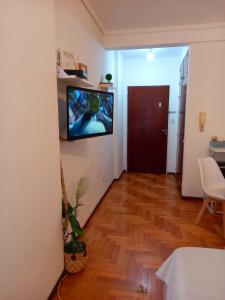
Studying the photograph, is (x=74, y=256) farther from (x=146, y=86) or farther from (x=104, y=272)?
(x=146, y=86)

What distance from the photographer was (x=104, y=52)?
11.6 ft

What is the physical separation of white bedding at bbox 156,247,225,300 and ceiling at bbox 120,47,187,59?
3.91m

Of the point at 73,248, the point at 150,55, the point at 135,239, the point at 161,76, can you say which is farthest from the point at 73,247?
the point at 161,76

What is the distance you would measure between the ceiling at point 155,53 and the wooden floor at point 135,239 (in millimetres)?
2703

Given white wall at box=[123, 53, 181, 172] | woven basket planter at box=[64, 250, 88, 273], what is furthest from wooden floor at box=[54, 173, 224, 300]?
white wall at box=[123, 53, 181, 172]

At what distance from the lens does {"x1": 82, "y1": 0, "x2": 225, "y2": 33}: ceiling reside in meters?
2.60

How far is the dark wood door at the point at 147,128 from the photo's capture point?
503 cm

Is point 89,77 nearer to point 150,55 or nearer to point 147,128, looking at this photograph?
point 150,55

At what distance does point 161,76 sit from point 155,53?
1.83ft

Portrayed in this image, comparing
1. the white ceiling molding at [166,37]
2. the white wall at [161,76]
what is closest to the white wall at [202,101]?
the white ceiling molding at [166,37]

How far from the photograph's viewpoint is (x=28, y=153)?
137cm

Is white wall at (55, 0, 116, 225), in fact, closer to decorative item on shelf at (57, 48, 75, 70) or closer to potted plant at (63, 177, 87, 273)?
decorative item on shelf at (57, 48, 75, 70)

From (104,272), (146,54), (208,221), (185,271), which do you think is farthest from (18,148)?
(146,54)

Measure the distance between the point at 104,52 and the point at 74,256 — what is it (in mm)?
2973
